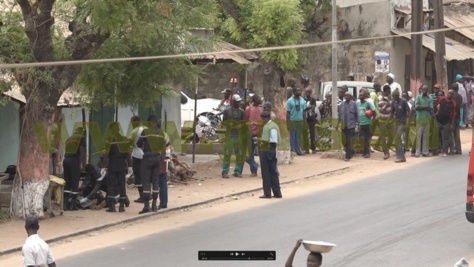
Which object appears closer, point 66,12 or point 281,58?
point 66,12

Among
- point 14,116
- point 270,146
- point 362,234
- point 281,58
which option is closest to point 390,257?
point 362,234

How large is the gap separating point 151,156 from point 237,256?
5.45 m

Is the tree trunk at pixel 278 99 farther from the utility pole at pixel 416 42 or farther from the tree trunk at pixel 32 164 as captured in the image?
the tree trunk at pixel 32 164

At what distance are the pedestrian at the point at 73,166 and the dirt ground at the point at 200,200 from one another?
296 mm

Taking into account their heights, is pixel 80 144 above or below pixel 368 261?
above

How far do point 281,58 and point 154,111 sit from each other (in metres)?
4.51

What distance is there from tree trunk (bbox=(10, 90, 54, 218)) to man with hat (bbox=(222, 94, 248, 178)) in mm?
6275

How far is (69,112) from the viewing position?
74.0ft

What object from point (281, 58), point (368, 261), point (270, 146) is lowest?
point (368, 261)

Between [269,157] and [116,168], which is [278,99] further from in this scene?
[116,168]

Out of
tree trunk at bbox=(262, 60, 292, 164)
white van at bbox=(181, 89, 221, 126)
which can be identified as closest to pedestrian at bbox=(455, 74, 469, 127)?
tree trunk at bbox=(262, 60, 292, 164)

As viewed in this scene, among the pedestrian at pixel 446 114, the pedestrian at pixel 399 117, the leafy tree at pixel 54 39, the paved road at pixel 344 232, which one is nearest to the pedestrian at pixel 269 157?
the paved road at pixel 344 232

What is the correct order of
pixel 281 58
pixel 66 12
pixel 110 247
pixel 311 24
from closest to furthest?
pixel 110 247 < pixel 66 12 < pixel 281 58 < pixel 311 24

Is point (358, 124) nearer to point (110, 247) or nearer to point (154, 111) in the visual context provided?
point (154, 111)
